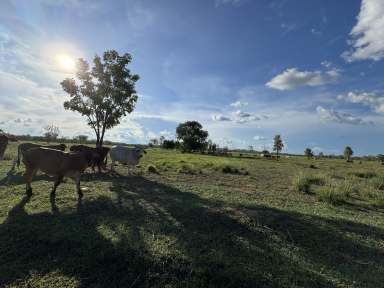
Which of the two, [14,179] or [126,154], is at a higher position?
[126,154]

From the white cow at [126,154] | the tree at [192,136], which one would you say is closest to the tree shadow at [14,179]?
the white cow at [126,154]

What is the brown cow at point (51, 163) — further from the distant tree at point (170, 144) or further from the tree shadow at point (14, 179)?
the distant tree at point (170, 144)

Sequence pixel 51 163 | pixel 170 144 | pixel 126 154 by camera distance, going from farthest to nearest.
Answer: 1. pixel 170 144
2. pixel 126 154
3. pixel 51 163

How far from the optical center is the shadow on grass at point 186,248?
4555 mm

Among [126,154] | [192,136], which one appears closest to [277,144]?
[192,136]

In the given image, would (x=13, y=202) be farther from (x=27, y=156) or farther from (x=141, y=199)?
(x=141, y=199)

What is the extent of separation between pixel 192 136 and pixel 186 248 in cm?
8455

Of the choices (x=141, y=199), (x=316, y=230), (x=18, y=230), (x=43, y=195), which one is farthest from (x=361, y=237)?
(x=43, y=195)

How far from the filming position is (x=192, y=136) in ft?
295

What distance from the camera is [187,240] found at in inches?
227

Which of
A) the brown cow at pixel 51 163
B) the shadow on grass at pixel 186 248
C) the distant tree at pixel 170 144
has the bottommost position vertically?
the shadow on grass at pixel 186 248

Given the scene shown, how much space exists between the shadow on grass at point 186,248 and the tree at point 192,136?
80625mm

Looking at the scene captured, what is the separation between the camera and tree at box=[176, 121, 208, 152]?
291ft

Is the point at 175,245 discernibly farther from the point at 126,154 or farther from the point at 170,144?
the point at 170,144
